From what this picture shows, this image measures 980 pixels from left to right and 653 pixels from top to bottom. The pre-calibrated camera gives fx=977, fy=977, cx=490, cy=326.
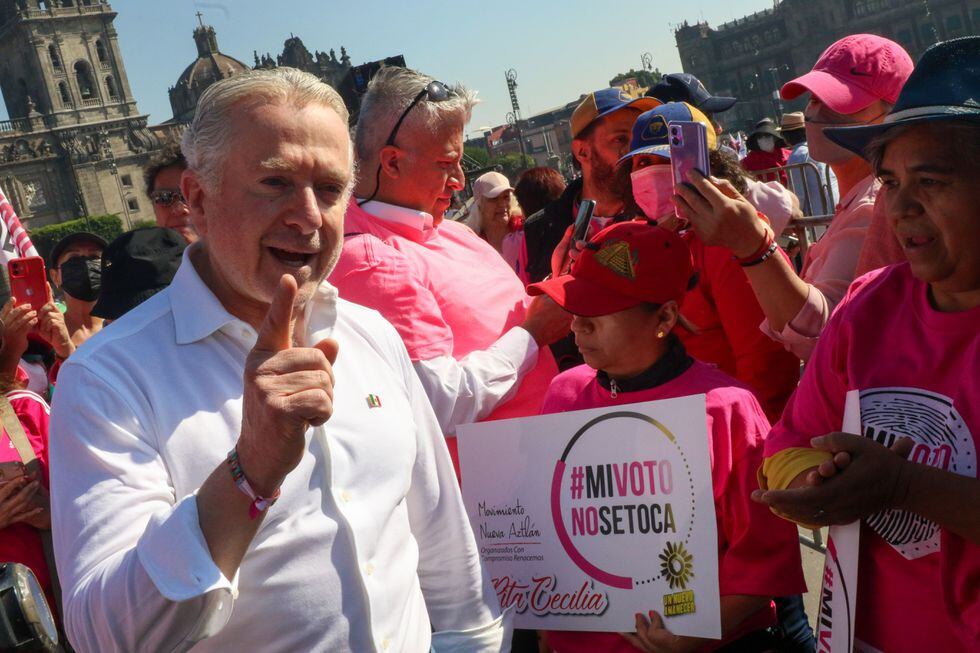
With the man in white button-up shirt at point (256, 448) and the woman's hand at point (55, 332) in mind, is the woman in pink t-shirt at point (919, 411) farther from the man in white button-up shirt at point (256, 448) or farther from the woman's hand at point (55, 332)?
the woman's hand at point (55, 332)

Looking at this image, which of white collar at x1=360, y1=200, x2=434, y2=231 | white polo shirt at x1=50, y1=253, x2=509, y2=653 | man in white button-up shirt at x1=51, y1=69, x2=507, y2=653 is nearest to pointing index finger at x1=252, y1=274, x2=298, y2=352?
man in white button-up shirt at x1=51, y1=69, x2=507, y2=653

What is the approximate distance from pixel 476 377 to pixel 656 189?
2.66ft

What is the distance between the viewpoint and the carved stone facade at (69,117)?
83.5 m

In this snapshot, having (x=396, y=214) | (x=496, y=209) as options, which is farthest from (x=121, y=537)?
(x=496, y=209)

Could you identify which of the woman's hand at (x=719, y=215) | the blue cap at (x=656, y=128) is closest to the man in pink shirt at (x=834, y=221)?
the woman's hand at (x=719, y=215)

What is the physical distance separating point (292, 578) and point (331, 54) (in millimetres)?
111883

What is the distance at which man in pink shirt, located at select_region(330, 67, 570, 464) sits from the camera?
278 centimetres

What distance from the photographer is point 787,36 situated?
320 ft

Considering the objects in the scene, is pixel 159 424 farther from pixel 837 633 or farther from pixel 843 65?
pixel 843 65

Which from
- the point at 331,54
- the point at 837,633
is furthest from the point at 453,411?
the point at 331,54

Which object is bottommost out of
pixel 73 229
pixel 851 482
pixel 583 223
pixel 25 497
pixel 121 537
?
pixel 851 482

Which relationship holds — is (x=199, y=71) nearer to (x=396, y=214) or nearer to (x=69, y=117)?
(x=69, y=117)

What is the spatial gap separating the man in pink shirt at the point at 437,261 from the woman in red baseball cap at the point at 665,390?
24 centimetres

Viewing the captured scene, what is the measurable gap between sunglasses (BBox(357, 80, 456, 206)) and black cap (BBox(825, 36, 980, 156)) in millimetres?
1516
